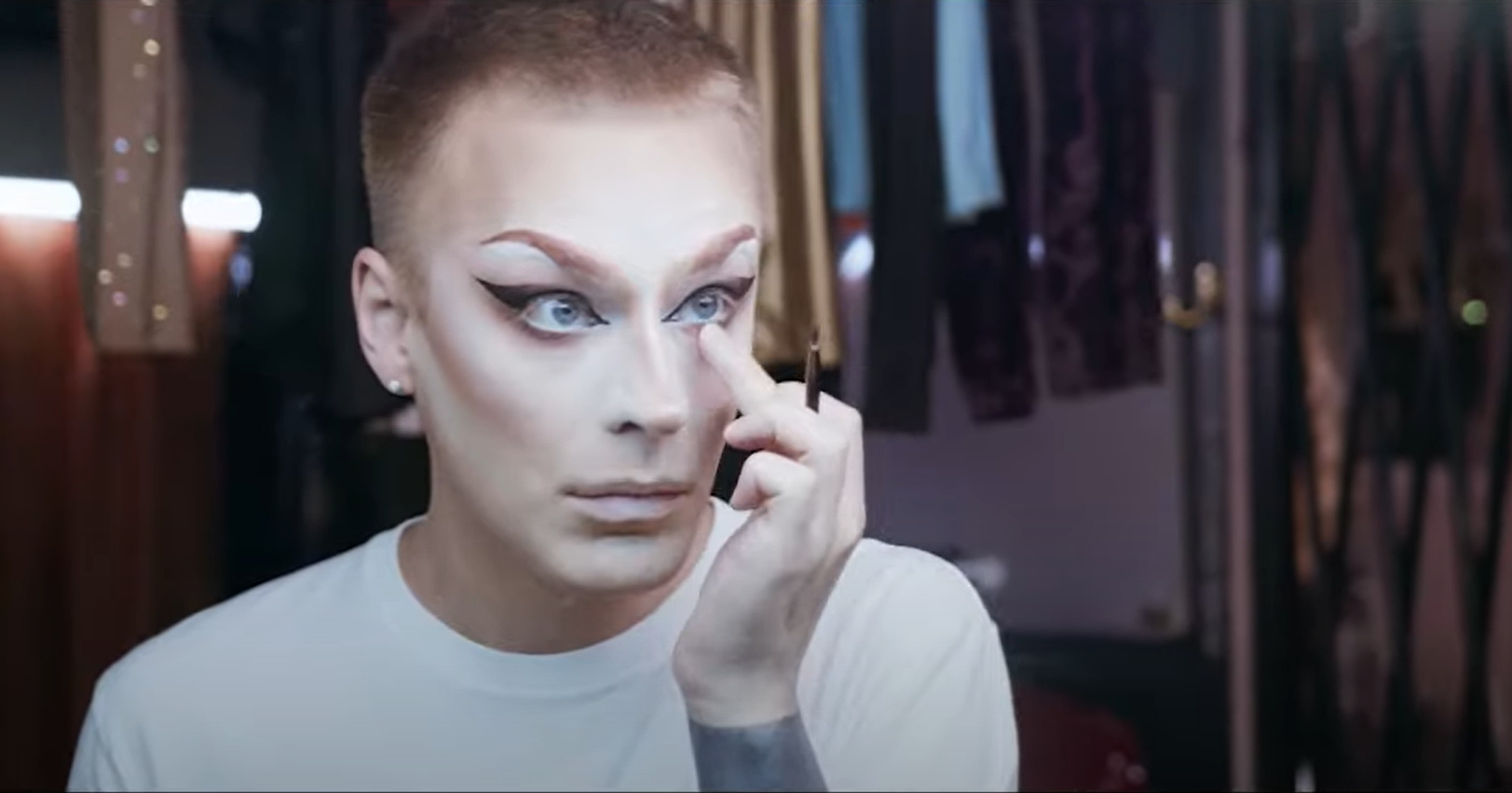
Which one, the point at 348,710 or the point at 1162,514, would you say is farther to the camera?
the point at 1162,514

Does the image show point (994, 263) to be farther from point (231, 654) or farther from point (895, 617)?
point (231, 654)

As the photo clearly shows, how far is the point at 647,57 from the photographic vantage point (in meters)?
1.28

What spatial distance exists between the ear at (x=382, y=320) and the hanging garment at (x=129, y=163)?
18cm

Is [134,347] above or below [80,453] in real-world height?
above

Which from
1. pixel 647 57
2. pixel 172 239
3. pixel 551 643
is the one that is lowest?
pixel 551 643

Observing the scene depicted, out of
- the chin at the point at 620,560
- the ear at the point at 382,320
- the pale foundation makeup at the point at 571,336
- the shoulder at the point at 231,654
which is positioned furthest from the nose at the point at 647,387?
the shoulder at the point at 231,654

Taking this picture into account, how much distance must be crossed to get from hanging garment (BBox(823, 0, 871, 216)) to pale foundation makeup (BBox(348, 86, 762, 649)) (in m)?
0.13

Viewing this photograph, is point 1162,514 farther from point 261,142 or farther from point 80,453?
point 80,453

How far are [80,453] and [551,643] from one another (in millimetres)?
510

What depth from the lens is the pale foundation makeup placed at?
124 cm

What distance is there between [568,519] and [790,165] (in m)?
0.42

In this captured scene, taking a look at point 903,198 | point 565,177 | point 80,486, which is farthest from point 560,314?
point 80,486

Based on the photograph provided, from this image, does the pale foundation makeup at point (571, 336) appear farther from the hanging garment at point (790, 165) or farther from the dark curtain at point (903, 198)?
the dark curtain at point (903, 198)

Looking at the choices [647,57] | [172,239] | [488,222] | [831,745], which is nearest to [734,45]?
[647,57]
